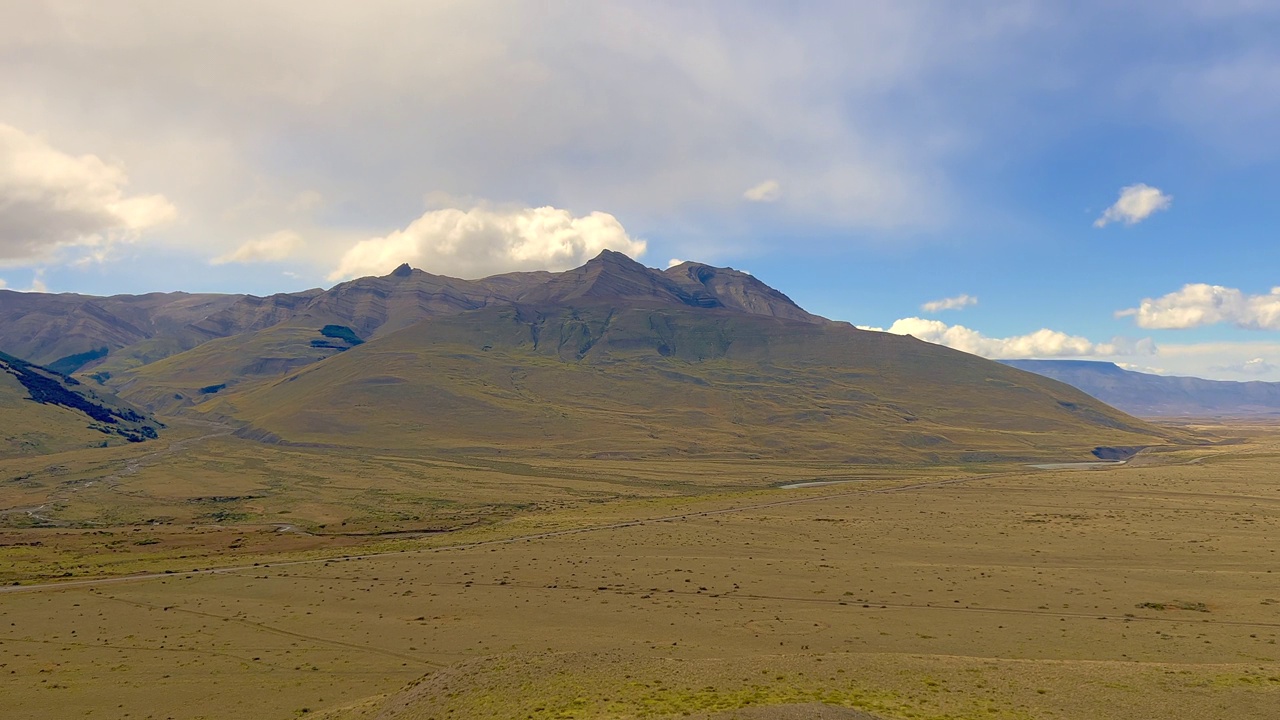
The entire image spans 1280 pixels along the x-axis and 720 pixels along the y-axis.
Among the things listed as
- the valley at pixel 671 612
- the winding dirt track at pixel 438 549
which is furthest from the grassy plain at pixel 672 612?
the winding dirt track at pixel 438 549

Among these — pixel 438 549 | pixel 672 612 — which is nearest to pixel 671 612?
pixel 672 612

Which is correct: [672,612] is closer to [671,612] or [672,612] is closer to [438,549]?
[671,612]

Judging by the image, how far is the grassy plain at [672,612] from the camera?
134 feet

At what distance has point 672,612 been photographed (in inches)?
2346

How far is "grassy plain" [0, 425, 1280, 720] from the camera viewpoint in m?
40.8

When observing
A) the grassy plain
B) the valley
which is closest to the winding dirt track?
the valley

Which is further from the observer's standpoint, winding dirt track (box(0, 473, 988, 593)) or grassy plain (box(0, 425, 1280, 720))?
winding dirt track (box(0, 473, 988, 593))

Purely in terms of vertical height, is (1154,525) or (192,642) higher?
(1154,525)

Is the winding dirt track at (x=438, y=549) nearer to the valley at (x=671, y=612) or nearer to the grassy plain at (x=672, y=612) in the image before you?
the valley at (x=671, y=612)

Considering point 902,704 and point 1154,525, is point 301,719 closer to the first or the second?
point 902,704

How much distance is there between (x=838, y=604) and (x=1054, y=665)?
1857 centimetres

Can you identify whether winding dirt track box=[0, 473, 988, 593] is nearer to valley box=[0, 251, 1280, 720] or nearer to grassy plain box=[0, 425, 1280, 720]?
valley box=[0, 251, 1280, 720]

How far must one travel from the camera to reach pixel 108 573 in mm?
79062

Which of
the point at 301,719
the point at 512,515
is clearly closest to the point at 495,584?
the point at 301,719
